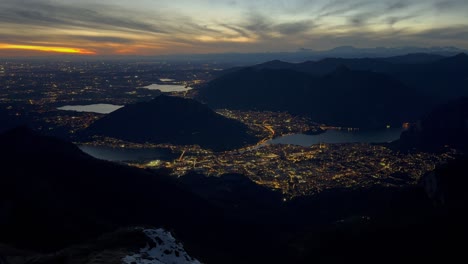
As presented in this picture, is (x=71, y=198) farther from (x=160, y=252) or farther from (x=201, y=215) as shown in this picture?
(x=160, y=252)

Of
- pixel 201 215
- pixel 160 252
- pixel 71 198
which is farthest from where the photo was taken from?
pixel 201 215

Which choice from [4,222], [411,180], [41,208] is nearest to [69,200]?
[41,208]

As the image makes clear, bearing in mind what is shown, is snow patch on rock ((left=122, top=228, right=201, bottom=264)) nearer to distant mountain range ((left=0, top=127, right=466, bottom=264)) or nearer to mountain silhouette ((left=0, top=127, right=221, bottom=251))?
distant mountain range ((left=0, top=127, right=466, bottom=264))

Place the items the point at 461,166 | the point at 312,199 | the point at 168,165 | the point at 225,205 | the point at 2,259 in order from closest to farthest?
1. the point at 2,259
2. the point at 461,166
3. the point at 225,205
4. the point at 312,199
5. the point at 168,165

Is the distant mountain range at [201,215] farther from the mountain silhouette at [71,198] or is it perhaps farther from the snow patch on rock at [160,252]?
the snow patch on rock at [160,252]

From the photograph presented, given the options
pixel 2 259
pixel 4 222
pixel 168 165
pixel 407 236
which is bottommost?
pixel 168 165

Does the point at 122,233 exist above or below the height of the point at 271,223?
above

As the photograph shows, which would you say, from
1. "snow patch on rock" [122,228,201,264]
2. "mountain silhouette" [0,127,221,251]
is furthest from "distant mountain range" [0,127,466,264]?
"snow patch on rock" [122,228,201,264]

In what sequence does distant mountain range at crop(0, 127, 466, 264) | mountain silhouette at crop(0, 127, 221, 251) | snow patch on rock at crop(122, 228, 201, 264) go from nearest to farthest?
snow patch on rock at crop(122, 228, 201, 264) < mountain silhouette at crop(0, 127, 221, 251) < distant mountain range at crop(0, 127, 466, 264)

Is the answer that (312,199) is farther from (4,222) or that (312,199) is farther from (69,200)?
(4,222)

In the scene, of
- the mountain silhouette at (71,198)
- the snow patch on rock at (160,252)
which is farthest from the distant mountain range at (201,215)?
the snow patch on rock at (160,252)

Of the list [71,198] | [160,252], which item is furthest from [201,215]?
[160,252]
